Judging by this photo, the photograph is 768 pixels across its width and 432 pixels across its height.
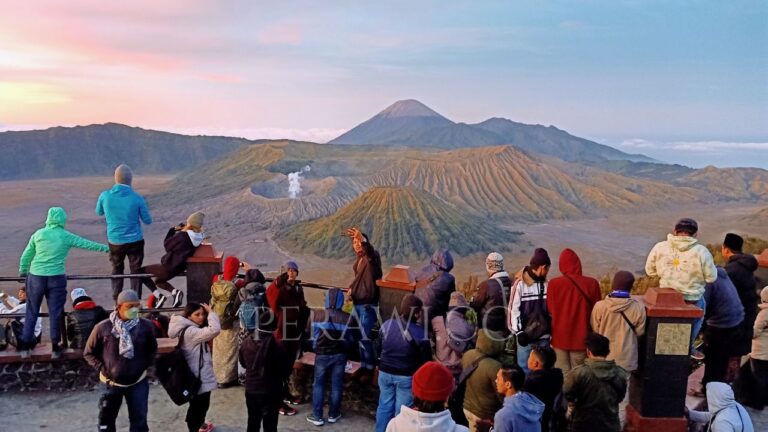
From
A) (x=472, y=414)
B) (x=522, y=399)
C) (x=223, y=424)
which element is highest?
(x=522, y=399)

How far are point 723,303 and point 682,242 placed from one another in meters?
0.94

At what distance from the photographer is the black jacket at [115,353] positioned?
174 inches

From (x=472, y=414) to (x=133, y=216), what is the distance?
13.3ft

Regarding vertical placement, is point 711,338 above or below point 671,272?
below

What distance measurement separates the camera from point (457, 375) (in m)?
4.88

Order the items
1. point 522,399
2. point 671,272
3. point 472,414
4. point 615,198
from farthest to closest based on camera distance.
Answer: point 615,198
point 671,272
point 472,414
point 522,399

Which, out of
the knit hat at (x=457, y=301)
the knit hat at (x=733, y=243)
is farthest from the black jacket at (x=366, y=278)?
the knit hat at (x=733, y=243)

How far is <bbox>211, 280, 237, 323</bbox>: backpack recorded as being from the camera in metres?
5.76

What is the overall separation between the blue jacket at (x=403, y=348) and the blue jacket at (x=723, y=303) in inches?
104

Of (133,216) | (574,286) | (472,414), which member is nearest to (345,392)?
(472,414)

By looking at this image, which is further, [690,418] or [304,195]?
[304,195]

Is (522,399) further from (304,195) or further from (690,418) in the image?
(304,195)

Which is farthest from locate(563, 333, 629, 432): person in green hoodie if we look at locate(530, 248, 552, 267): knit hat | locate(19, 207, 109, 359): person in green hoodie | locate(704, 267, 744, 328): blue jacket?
locate(19, 207, 109, 359): person in green hoodie

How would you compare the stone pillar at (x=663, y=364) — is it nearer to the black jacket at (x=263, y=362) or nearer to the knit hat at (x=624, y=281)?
the knit hat at (x=624, y=281)
